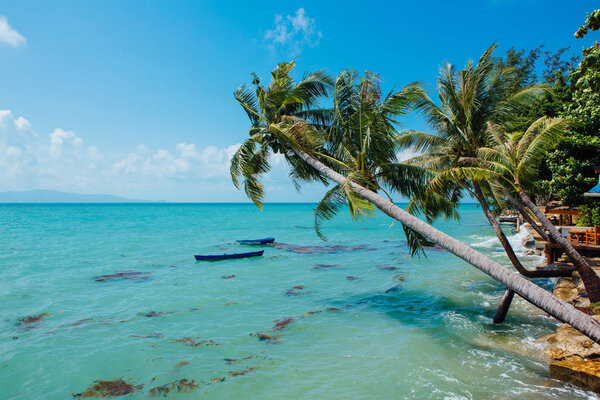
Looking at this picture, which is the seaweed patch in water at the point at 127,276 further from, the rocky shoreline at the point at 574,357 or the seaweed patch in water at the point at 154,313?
the rocky shoreline at the point at 574,357

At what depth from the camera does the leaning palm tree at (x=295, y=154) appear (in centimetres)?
691

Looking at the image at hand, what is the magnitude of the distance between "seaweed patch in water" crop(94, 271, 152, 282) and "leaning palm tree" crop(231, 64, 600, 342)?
1027 centimetres

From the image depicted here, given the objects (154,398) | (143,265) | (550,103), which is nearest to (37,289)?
(143,265)

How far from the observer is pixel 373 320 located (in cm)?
1091

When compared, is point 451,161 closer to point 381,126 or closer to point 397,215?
point 381,126

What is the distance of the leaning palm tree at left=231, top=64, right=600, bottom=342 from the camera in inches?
272

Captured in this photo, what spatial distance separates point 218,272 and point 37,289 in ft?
26.8

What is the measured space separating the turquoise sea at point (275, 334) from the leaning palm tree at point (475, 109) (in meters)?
3.14

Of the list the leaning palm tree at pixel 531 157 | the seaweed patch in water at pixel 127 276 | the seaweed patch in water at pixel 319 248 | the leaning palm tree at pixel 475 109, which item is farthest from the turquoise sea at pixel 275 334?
the seaweed patch in water at pixel 319 248

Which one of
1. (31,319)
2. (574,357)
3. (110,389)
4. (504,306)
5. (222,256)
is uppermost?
(504,306)

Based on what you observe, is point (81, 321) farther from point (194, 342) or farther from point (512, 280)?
point (512, 280)

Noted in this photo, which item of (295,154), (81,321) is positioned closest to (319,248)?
(295,154)

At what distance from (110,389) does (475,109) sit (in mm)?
12804

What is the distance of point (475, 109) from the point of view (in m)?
11.1
